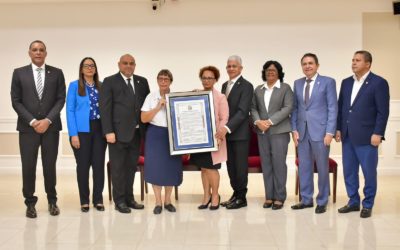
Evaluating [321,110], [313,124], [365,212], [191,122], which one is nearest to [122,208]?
[191,122]

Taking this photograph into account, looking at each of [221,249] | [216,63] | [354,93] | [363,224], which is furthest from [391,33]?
[221,249]

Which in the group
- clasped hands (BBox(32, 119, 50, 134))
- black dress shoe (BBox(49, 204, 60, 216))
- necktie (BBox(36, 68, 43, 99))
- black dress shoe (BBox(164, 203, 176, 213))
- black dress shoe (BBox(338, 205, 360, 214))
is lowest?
black dress shoe (BBox(338, 205, 360, 214))

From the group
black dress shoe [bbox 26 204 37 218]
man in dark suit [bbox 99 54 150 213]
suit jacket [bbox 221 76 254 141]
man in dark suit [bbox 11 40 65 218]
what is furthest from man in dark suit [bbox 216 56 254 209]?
black dress shoe [bbox 26 204 37 218]

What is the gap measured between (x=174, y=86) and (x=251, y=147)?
2.35 m

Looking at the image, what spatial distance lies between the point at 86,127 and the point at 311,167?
7.61 ft

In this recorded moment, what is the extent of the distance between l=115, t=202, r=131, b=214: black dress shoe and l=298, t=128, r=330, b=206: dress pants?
71.4 inches

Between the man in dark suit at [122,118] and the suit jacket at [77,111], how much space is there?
6.9 inches

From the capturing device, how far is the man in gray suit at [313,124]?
427 centimetres

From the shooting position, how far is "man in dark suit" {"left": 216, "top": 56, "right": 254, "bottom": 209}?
432 centimetres

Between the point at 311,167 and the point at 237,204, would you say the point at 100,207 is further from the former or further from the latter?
the point at 311,167

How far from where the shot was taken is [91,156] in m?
4.39

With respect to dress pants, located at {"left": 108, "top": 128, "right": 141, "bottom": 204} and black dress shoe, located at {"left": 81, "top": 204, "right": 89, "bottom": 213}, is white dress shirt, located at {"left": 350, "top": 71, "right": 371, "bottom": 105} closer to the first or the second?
dress pants, located at {"left": 108, "top": 128, "right": 141, "bottom": 204}

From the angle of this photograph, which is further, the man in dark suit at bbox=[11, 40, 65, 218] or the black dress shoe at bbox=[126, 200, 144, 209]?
the black dress shoe at bbox=[126, 200, 144, 209]

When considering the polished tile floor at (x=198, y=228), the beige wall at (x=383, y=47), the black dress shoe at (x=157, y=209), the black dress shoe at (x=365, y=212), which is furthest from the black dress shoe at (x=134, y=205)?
the beige wall at (x=383, y=47)
